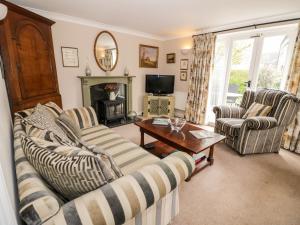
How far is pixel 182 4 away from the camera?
2336mm

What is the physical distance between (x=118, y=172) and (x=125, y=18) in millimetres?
3031

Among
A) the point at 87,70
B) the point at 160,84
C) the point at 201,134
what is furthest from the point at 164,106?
the point at 201,134

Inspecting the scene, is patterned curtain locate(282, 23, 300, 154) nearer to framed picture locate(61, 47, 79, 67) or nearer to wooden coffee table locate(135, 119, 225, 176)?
wooden coffee table locate(135, 119, 225, 176)

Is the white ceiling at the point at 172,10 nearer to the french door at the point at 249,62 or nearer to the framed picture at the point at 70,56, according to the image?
the french door at the point at 249,62

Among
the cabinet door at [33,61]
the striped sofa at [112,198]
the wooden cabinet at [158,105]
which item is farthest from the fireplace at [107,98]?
the striped sofa at [112,198]

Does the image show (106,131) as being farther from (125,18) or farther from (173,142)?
(125,18)

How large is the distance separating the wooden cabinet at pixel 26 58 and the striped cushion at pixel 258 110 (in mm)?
3452

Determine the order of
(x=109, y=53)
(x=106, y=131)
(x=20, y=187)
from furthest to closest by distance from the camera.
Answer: (x=109, y=53) < (x=106, y=131) < (x=20, y=187)

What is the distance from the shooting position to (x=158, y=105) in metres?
4.34

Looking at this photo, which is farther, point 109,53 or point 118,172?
point 109,53

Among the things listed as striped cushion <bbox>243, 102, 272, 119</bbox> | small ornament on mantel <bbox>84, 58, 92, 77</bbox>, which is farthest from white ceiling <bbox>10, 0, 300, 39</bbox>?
striped cushion <bbox>243, 102, 272, 119</bbox>

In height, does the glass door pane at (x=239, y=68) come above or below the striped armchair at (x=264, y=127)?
above

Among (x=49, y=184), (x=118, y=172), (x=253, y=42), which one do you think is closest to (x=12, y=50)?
(x=49, y=184)

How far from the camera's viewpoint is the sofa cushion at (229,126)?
99.2 inches
